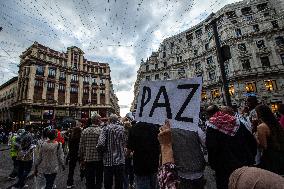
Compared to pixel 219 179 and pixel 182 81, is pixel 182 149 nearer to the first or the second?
pixel 219 179

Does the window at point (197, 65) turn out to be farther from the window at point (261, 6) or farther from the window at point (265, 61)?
the window at point (261, 6)

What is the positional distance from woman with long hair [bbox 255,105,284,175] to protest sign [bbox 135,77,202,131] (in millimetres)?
1521

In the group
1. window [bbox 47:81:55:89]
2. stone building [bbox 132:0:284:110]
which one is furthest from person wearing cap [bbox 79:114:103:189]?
window [bbox 47:81:55:89]

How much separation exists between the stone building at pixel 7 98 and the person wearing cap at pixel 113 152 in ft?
162

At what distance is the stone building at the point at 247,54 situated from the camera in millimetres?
31828

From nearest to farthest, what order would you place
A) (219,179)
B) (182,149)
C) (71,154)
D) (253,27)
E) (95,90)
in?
(219,179)
(182,149)
(71,154)
(253,27)
(95,90)

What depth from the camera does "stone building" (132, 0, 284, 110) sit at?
31828 mm

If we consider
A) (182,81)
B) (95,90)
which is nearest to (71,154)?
(182,81)

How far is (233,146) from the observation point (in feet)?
8.06

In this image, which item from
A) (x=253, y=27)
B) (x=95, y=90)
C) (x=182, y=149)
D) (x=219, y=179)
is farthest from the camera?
(x=95, y=90)

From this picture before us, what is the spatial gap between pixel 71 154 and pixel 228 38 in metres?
36.4

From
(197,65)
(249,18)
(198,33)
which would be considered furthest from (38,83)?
(249,18)

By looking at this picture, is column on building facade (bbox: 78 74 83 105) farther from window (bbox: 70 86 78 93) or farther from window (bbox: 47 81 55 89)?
window (bbox: 47 81 55 89)

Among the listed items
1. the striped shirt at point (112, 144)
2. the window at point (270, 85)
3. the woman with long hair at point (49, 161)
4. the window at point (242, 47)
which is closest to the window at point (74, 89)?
the window at point (242, 47)
